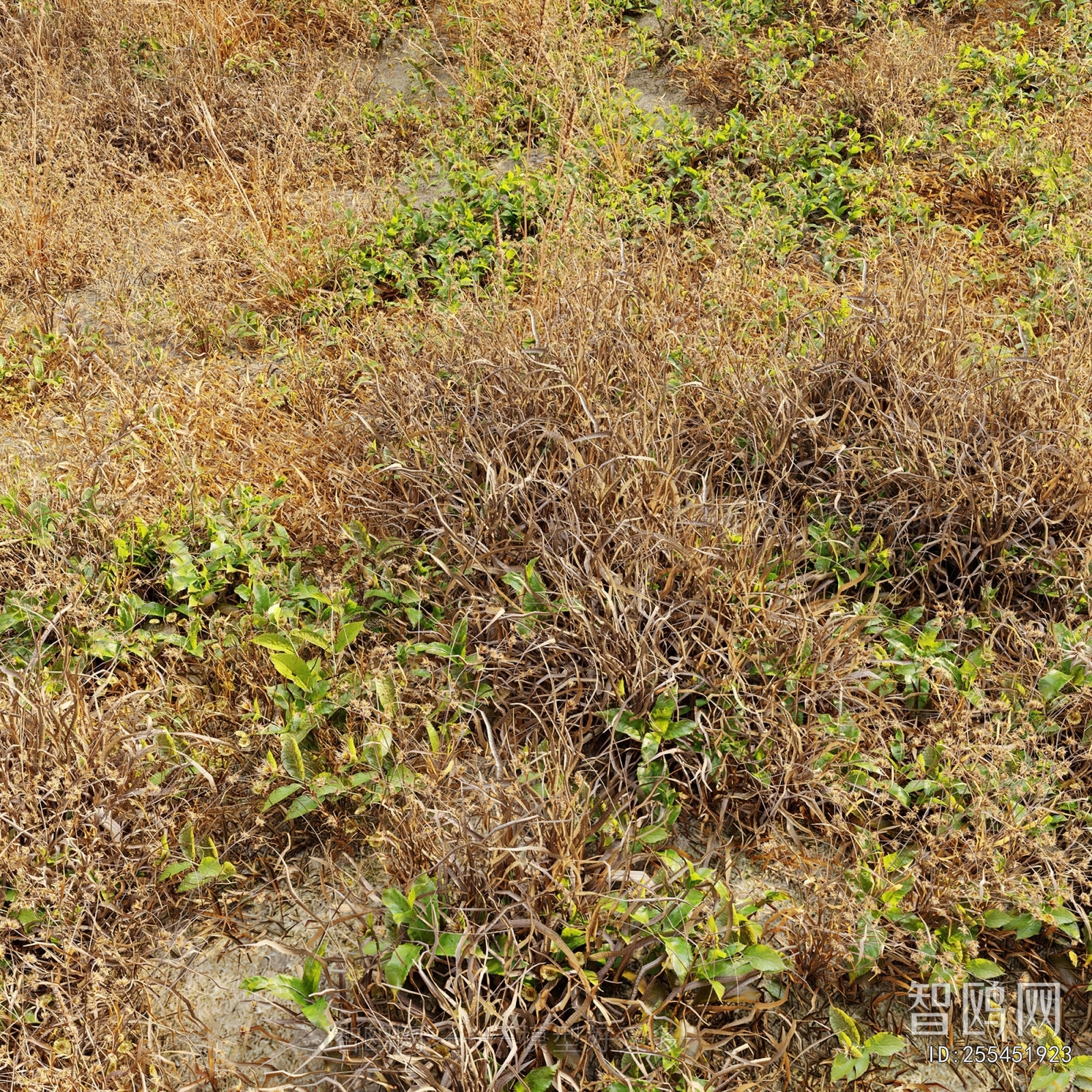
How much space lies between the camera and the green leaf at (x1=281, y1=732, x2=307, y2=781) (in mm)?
2371

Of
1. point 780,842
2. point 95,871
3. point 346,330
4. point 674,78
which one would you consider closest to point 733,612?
point 780,842

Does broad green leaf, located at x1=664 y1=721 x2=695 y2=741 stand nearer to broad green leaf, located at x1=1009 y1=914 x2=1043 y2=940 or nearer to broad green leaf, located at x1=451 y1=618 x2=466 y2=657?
broad green leaf, located at x1=451 y1=618 x2=466 y2=657

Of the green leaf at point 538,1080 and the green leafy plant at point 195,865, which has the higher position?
the green leafy plant at point 195,865

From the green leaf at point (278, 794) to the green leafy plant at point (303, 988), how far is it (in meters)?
0.43

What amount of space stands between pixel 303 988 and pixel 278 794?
0.49m

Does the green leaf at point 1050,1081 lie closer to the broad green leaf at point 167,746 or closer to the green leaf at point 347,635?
the green leaf at point 347,635

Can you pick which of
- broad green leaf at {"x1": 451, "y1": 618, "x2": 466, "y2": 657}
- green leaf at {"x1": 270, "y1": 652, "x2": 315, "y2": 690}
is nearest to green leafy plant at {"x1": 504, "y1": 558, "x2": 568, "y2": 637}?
broad green leaf at {"x1": 451, "y1": 618, "x2": 466, "y2": 657}

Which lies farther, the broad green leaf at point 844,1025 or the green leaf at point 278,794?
the green leaf at point 278,794

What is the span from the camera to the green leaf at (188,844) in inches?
88.4

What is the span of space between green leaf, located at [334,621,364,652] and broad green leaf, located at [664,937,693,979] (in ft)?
3.84

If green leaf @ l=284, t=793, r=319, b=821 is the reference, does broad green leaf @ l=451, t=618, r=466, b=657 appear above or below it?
above

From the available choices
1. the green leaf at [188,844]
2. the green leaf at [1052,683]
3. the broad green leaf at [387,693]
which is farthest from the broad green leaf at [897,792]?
the green leaf at [188,844]

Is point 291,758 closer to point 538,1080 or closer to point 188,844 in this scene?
point 188,844

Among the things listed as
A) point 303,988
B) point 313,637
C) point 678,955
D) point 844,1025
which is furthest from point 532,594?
point 844,1025
